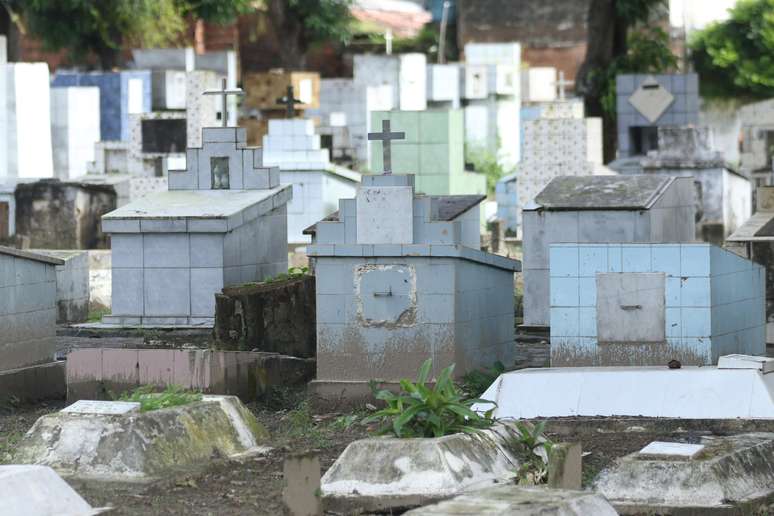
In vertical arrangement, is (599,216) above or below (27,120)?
below

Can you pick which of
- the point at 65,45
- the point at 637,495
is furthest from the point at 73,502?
the point at 65,45

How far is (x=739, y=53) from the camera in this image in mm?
55906

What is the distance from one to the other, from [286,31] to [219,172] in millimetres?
30814

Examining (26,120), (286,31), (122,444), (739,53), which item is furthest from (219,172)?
(739,53)

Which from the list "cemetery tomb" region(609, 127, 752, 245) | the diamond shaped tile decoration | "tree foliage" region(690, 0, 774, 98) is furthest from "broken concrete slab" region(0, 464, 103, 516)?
"tree foliage" region(690, 0, 774, 98)

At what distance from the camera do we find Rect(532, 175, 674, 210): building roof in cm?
1912

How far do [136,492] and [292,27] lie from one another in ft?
134

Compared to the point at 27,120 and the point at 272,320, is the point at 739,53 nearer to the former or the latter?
the point at 27,120

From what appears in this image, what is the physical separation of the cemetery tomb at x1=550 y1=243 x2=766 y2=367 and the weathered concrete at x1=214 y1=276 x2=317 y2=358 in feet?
9.85

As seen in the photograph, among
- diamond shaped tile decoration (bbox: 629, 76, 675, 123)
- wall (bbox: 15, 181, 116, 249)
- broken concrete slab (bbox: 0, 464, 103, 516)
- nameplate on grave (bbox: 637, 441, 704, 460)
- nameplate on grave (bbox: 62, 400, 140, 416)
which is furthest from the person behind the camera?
diamond shaped tile decoration (bbox: 629, 76, 675, 123)

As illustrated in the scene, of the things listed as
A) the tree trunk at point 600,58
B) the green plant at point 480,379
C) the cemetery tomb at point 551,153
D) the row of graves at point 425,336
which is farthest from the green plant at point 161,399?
the tree trunk at point 600,58

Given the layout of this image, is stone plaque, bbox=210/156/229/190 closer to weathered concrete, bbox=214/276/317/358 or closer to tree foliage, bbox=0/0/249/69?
weathered concrete, bbox=214/276/317/358

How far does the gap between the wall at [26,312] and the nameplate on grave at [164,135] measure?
2044 centimetres

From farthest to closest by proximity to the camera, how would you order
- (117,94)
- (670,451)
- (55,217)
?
1. (117,94)
2. (55,217)
3. (670,451)
